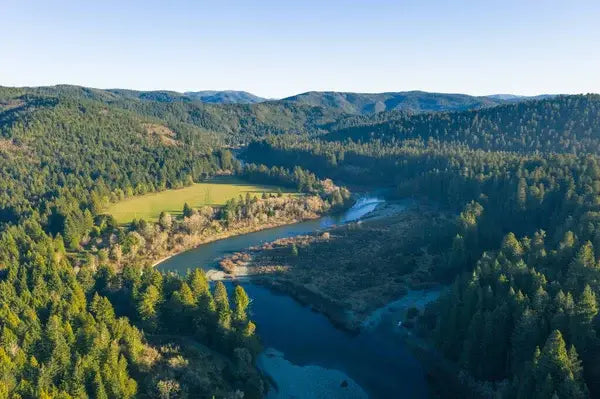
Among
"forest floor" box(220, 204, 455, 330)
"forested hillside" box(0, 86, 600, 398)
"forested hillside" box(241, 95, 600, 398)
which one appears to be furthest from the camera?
"forest floor" box(220, 204, 455, 330)

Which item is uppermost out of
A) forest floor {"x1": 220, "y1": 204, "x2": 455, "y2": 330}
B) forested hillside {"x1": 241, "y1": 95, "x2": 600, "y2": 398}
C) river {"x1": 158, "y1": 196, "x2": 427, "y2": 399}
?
forested hillside {"x1": 241, "y1": 95, "x2": 600, "y2": 398}

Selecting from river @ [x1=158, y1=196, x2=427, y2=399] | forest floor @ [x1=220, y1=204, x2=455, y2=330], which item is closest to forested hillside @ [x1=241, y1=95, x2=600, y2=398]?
river @ [x1=158, y1=196, x2=427, y2=399]

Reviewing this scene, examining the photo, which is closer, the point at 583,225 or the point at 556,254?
the point at 556,254

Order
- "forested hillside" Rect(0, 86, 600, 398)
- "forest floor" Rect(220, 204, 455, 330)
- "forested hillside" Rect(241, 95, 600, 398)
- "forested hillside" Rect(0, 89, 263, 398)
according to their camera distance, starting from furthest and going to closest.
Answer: "forest floor" Rect(220, 204, 455, 330), "forested hillside" Rect(0, 89, 263, 398), "forested hillside" Rect(0, 86, 600, 398), "forested hillside" Rect(241, 95, 600, 398)

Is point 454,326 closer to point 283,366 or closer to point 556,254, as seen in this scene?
point 556,254

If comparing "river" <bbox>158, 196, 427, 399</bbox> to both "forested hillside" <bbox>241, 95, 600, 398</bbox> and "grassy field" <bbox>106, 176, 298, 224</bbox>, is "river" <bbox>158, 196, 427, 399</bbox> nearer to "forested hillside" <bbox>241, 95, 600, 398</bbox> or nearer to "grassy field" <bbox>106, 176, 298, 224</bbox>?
"forested hillside" <bbox>241, 95, 600, 398</bbox>

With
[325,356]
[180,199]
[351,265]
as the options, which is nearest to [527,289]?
[325,356]

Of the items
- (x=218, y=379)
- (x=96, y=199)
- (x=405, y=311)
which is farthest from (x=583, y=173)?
(x=96, y=199)
